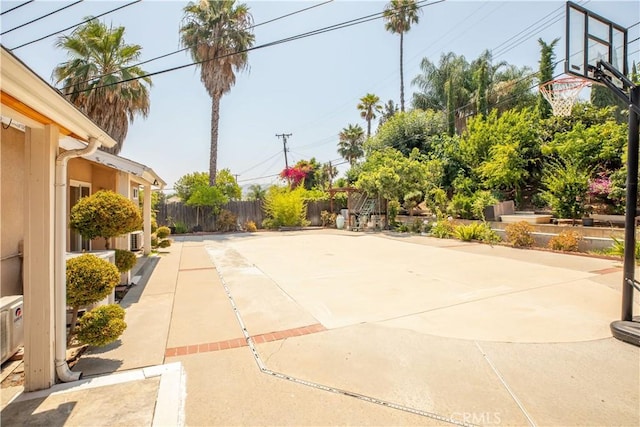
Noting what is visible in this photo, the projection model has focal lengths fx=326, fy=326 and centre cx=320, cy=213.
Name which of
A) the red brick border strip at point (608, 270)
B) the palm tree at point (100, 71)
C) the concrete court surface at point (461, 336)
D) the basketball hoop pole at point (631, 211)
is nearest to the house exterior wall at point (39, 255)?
the concrete court surface at point (461, 336)

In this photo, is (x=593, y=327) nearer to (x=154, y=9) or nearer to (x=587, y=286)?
(x=587, y=286)

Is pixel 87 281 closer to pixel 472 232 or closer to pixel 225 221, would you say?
pixel 472 232

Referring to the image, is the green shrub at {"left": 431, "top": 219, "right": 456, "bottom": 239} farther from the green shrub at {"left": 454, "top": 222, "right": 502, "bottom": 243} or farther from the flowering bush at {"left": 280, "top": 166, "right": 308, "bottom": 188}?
the flowering bush at {"left": 280, "top": 166, "right": 308, "bottom": 188}

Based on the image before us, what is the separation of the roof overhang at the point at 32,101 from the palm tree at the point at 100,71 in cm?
1191

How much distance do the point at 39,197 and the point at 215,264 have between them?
6.08 metres

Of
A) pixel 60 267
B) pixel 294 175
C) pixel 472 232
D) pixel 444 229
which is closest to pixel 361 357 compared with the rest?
pixel 60 267

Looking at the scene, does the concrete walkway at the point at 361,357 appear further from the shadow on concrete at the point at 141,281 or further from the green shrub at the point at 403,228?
the green shrub at the point at 403,228

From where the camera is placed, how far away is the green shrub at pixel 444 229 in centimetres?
1325

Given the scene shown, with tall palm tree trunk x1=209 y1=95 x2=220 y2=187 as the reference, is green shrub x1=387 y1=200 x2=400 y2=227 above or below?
below

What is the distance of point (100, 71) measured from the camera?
12930 millimetres

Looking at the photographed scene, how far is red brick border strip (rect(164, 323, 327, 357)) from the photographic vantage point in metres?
3.41

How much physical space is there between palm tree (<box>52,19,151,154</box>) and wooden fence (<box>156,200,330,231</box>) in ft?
18.1

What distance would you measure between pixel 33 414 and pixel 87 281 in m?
1.38

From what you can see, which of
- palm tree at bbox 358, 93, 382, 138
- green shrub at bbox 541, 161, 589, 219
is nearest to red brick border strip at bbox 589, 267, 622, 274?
green shrub at bbox 541, 161, 589, 219
